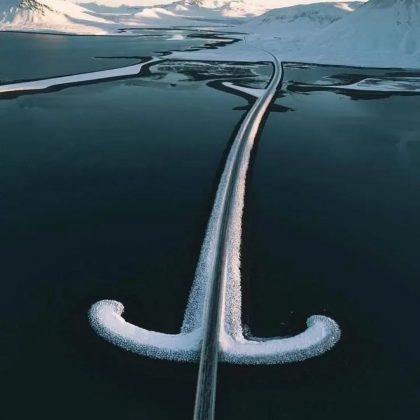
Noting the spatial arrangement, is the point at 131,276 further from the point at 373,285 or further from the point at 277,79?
the point at 277,79

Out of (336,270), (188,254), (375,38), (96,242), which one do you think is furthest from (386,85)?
(96,242)

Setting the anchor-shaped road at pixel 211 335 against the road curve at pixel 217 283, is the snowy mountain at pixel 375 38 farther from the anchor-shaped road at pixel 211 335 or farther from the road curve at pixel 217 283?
the anchor-shaped road at pixel 211 335

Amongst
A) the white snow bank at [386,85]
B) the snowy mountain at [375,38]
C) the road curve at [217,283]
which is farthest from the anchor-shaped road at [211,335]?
the snowy mountain at [375,38]

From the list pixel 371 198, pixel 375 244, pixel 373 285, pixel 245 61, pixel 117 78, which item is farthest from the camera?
pixel 245 61

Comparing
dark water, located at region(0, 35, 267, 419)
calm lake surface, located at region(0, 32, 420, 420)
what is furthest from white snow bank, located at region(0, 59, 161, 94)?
calm lake surface, located at region(0, 32, 420, 420)

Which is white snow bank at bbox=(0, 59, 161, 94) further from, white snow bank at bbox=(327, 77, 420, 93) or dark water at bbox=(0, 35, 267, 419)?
white snow bank at bbox=(327, 77, 420, 93)

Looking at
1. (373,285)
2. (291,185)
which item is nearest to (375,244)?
(373,285)
